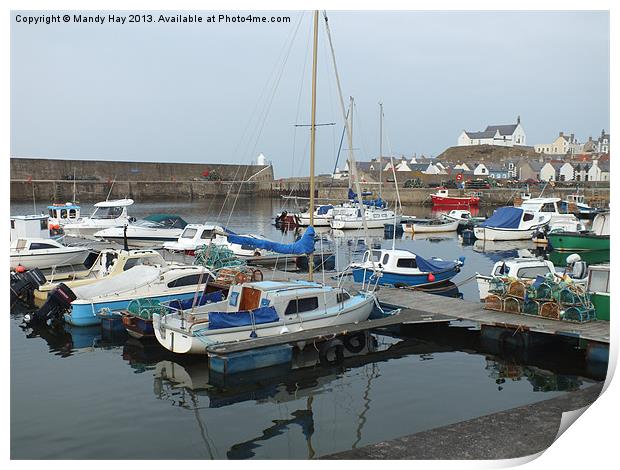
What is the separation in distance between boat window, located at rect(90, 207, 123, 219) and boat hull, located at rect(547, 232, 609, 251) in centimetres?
2386

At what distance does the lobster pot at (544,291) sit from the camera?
14500 millimetres

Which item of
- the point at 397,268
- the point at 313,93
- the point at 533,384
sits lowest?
the point at 533,384

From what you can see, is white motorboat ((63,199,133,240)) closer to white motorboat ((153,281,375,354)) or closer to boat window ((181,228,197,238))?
boat window ((181,228,197,238))

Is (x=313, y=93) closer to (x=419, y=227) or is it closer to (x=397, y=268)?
(x=397, y=268)

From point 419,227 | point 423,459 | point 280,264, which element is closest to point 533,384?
point 423,459

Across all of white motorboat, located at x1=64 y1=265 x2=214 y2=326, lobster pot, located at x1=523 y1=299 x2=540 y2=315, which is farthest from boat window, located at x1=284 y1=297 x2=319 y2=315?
lobster pot, located at x1=523 y1=299 x2=540 y2=315

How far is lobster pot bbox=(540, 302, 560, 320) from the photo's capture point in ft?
46.5

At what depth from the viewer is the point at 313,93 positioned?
49.5ft

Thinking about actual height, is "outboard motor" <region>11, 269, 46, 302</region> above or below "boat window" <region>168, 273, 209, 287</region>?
below

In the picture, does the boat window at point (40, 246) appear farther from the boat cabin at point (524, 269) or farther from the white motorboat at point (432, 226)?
the white motorboat at point (432, 226)

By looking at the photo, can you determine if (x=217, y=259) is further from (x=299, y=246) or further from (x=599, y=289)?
(x=599, y=289)

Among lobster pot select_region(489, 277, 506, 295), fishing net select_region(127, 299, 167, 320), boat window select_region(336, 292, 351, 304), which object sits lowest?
fishing net select_region(127, 299, 167, 320)
